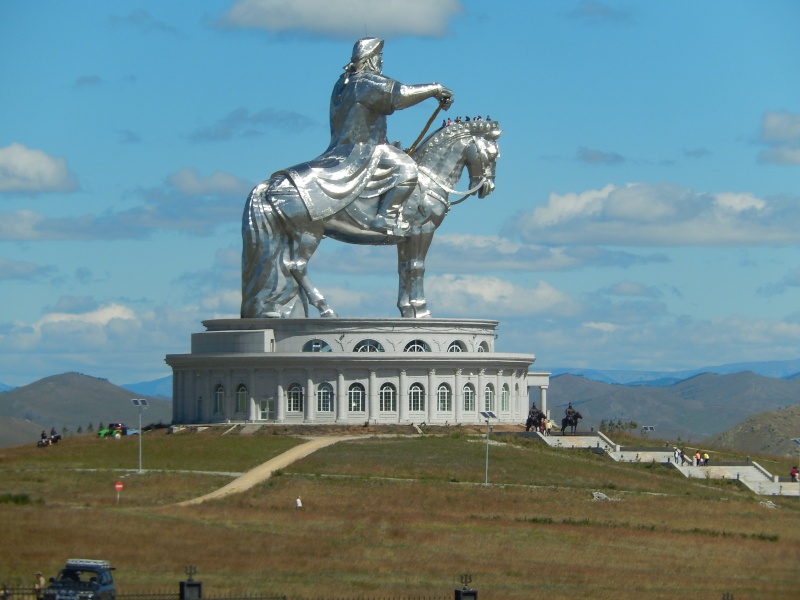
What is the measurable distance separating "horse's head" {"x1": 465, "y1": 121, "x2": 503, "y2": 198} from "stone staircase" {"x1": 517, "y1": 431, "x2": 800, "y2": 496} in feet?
45.8

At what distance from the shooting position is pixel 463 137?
319 ft

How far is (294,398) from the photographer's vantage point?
311 feet

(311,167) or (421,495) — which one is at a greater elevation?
(311,167)

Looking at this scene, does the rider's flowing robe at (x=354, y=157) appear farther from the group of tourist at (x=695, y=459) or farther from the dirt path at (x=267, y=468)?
the group of tourist at (x=695, y=459)

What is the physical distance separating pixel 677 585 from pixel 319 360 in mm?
38910

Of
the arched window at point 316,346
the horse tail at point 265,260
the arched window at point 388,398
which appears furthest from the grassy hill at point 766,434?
the horse tail at point 265,260

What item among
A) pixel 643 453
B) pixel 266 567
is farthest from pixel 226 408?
pixel 266 567

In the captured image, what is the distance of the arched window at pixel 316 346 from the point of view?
310ft

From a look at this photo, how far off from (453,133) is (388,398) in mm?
14290

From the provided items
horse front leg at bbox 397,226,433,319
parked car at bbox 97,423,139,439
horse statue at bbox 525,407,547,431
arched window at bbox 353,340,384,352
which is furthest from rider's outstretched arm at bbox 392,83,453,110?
parked car at bbox 97,423,139,439

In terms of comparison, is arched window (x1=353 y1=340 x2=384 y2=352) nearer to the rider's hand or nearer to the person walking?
the rider's hand

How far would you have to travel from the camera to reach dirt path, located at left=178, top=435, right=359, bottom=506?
71.9 m

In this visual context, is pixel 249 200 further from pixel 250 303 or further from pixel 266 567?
pixel 266 567

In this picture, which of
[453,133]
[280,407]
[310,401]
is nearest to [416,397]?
[310,401]
